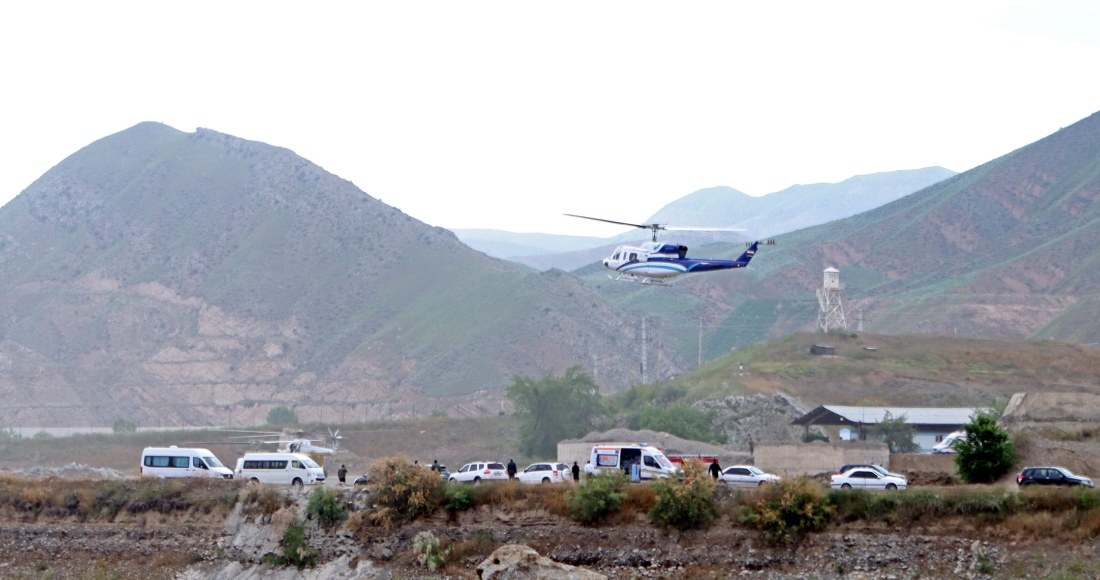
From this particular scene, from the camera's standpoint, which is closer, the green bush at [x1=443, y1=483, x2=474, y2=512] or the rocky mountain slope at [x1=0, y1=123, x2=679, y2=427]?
the green bush at [x1=443, y1=483, x2=474, y2=512]

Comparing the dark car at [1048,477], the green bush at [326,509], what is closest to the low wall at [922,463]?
the dark car at [1048,477]

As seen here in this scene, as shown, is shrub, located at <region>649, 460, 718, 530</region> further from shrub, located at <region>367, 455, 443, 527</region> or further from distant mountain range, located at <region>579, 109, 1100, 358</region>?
distant mountain range, located at <region>579, 109, 1100, 358</region>

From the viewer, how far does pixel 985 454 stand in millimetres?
38969

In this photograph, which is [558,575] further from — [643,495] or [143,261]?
[143,261]

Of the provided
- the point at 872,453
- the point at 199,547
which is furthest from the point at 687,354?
the point at 199,547

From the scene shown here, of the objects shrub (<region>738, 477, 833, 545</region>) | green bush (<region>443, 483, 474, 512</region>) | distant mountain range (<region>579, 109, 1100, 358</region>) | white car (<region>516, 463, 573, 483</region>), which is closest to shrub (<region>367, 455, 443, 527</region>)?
green bush (<region>443, 483, 474, 512</region>)

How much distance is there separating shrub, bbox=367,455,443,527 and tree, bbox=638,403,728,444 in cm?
4346

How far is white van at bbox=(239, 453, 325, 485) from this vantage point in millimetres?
44719

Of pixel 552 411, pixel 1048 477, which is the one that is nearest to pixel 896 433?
pixel 552 411

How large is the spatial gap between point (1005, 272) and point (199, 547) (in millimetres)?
150454

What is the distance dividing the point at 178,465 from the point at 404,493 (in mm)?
12693

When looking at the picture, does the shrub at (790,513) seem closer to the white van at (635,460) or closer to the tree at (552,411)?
the white van at (635,460)

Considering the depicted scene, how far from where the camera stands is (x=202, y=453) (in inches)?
1865

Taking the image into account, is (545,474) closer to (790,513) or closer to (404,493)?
(404,493)
